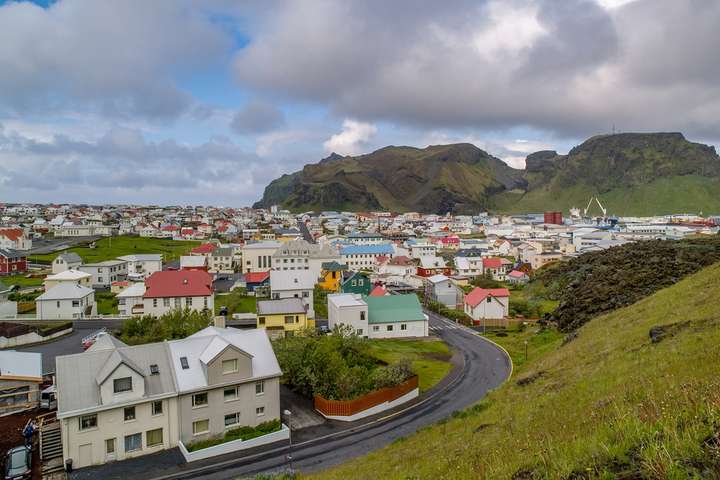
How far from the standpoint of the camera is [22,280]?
78.7m

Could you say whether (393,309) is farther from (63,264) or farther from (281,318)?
(63,264)

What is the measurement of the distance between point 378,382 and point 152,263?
217ft

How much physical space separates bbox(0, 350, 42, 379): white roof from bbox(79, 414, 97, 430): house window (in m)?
8.93

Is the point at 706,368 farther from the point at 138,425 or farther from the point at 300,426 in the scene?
the point at 138,425

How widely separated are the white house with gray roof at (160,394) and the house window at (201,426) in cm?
5

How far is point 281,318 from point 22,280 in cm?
6038

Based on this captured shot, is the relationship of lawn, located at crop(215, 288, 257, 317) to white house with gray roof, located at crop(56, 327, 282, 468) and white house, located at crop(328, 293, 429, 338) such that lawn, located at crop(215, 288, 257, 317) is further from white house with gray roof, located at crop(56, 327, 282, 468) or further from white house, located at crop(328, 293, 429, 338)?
white house with gray roof, located at crop(56, 327, 282, 468)

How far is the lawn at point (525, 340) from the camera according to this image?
37.1 m

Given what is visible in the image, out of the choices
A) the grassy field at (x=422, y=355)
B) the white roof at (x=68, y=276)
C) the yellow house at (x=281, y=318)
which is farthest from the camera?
the white roof at (x=68, y=276)

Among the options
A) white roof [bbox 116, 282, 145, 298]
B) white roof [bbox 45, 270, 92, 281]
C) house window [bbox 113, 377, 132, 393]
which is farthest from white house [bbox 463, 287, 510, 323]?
white roof [bbox 45, 270, 92, 281]

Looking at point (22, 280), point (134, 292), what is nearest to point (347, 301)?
point (134, 292)

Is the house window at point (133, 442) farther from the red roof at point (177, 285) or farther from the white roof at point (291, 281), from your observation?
the white roof at point (291, 281)

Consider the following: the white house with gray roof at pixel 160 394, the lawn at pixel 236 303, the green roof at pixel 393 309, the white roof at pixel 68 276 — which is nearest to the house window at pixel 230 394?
the white house with gray roof at pixel 160 394

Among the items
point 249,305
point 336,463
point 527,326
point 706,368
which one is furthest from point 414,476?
point 249,305
